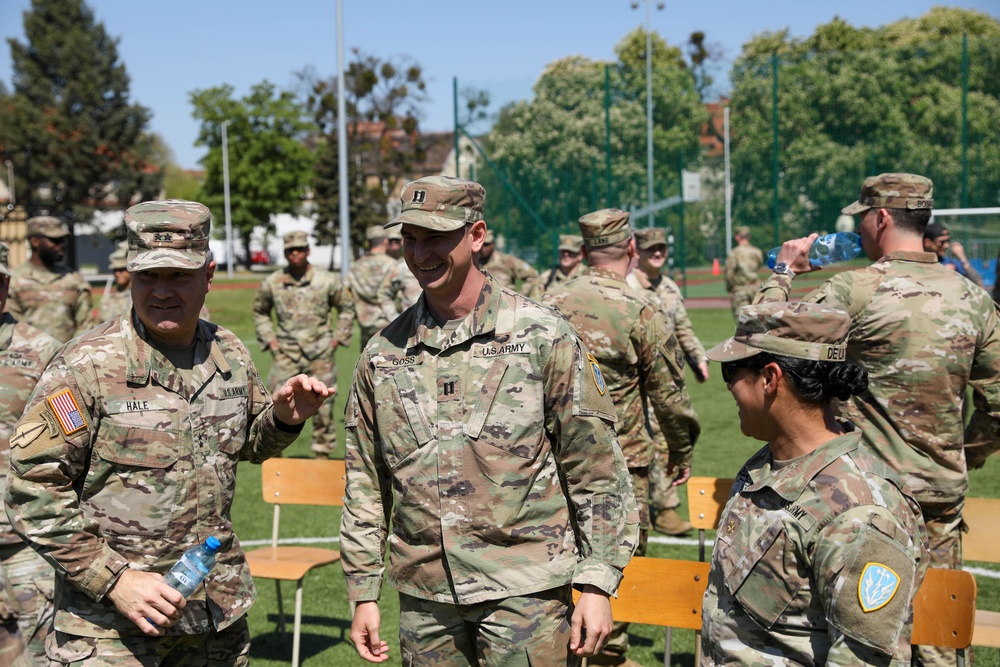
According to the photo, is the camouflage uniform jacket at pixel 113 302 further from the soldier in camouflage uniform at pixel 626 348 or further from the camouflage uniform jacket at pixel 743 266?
the camouflage uniform jacket at pixel 743 266

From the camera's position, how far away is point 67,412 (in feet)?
11.1

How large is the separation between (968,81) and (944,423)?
74.9 feet

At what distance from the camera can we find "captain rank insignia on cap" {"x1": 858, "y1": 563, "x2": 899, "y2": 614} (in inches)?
100

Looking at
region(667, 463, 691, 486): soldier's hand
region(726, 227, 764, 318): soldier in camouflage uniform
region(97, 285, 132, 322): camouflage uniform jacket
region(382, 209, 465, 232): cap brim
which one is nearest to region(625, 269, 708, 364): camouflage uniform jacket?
region(667, 463, 691, 486): soldier's hand

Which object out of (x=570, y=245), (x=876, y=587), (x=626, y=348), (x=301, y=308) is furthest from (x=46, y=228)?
(x=876, y=587)

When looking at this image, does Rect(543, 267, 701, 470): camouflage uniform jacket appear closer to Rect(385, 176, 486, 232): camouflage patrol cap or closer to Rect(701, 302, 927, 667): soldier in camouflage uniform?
Rect(385, 176, 486, 232): camouflage patrol cap

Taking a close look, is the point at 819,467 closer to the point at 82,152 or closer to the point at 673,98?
the point at 673,98

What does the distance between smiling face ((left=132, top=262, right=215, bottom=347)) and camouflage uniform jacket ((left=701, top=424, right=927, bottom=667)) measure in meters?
1.99

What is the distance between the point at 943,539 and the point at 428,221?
9.76ft

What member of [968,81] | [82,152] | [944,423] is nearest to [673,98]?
[968,81]

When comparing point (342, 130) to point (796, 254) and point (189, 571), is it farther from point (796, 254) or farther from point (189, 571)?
point (189, 571)

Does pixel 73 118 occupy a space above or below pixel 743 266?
above

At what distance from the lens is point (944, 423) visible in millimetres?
4625

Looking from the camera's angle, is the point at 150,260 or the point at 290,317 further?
the point at 290,317
